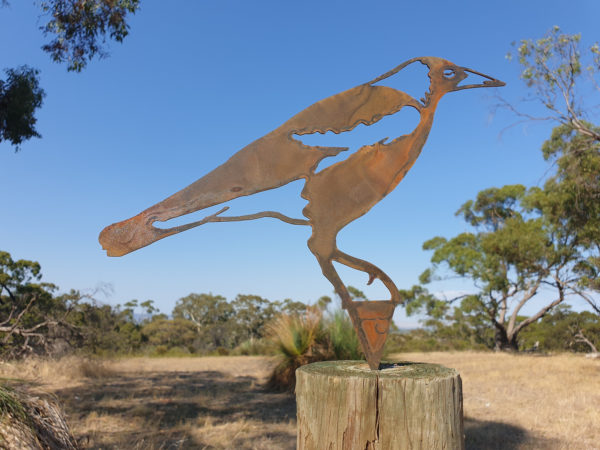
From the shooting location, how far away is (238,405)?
5.82 meters

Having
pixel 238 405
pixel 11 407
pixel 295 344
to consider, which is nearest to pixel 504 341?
pixel 295 344

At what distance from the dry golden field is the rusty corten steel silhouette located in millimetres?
2330

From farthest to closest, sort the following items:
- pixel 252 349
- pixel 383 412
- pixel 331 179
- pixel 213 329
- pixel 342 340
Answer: pixel 213 329 < pixel 252 349 < pixel 342 340 < pixel 331 179 < pixel 383 412

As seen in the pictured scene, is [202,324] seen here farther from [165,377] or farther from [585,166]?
[585,166]

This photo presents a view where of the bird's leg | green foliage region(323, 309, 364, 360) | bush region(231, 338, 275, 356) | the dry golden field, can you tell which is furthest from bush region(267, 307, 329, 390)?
bush region(231, 338, 275, 356)

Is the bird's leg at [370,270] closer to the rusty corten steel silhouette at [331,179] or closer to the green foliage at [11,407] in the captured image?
the rusty corten steel silhouette at [331,179]

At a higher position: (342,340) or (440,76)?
(440,76)

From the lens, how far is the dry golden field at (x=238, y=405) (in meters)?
4.21

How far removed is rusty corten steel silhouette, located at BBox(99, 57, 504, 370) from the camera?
2.21m

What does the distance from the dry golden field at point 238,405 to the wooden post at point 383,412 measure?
7.06ft

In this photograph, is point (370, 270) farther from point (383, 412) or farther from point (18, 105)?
point (18, 105)

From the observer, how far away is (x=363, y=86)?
2281 millimetres

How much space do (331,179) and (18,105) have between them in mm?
5382

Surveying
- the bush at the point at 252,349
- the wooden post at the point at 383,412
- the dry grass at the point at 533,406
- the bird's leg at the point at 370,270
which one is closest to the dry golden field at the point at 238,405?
the dry grass at the point at 533,406
